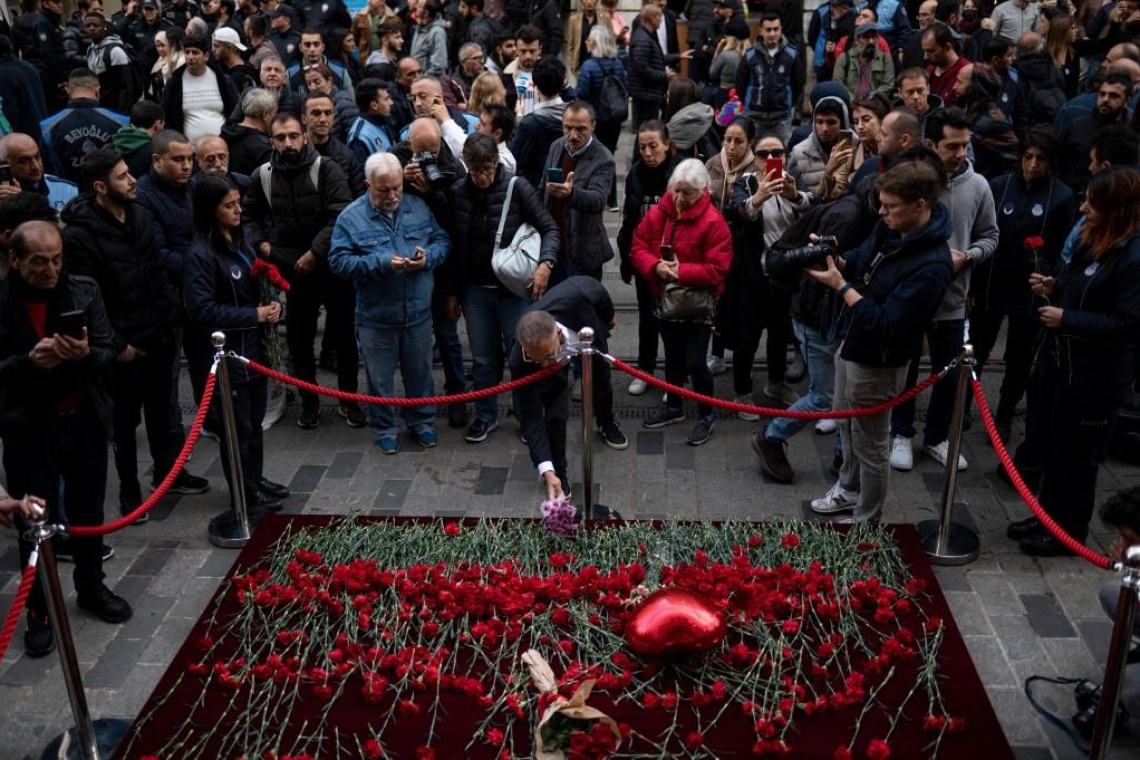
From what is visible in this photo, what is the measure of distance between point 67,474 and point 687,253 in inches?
148

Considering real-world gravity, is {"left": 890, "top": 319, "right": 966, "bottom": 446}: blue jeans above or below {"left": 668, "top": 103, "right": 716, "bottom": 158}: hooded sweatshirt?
below

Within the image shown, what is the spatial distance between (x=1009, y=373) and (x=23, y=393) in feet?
18.7

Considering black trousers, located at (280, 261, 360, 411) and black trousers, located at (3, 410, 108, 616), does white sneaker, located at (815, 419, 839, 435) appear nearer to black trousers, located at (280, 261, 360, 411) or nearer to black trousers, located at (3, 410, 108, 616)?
black trousers, located at (280, 261, 360, 411)

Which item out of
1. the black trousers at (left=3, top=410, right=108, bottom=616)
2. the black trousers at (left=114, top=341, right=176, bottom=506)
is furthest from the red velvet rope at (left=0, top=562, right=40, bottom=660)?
the black trousers at (left=114, top=341, right=176, bottom=506)

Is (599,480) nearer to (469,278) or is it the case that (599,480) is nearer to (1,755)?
(469,278)

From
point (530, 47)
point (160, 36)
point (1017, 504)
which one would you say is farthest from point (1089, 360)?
point (160, 36)

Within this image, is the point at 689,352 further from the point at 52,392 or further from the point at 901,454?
the point at 52,392

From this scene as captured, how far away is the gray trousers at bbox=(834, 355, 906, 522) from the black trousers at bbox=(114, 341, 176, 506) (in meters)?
3.90

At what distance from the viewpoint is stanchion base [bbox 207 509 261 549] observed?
6.51 meters

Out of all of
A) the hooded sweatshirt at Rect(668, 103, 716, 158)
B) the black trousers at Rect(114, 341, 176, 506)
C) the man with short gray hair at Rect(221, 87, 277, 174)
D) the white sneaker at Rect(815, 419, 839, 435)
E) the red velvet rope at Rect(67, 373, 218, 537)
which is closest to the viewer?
the red velvet rope at Rect(67, 373, 218, 537)

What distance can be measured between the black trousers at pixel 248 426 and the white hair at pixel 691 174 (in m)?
2.74

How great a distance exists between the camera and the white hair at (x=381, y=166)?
6.99 meters

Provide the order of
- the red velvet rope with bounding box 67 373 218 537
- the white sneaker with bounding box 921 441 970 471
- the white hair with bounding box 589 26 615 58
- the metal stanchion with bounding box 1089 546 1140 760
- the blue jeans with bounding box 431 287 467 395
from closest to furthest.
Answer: the metal stanchion with bounding box 1089 546 1140 760 < the red velvet rope with bounding box 67 373 218 537 < the white sneaker with bounding box 921 441 970 471 < the blue jeans with bounding box 431 287 467 395 < the white hair with bounding box 589 26 615 58

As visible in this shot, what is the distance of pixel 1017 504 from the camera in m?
6.79
